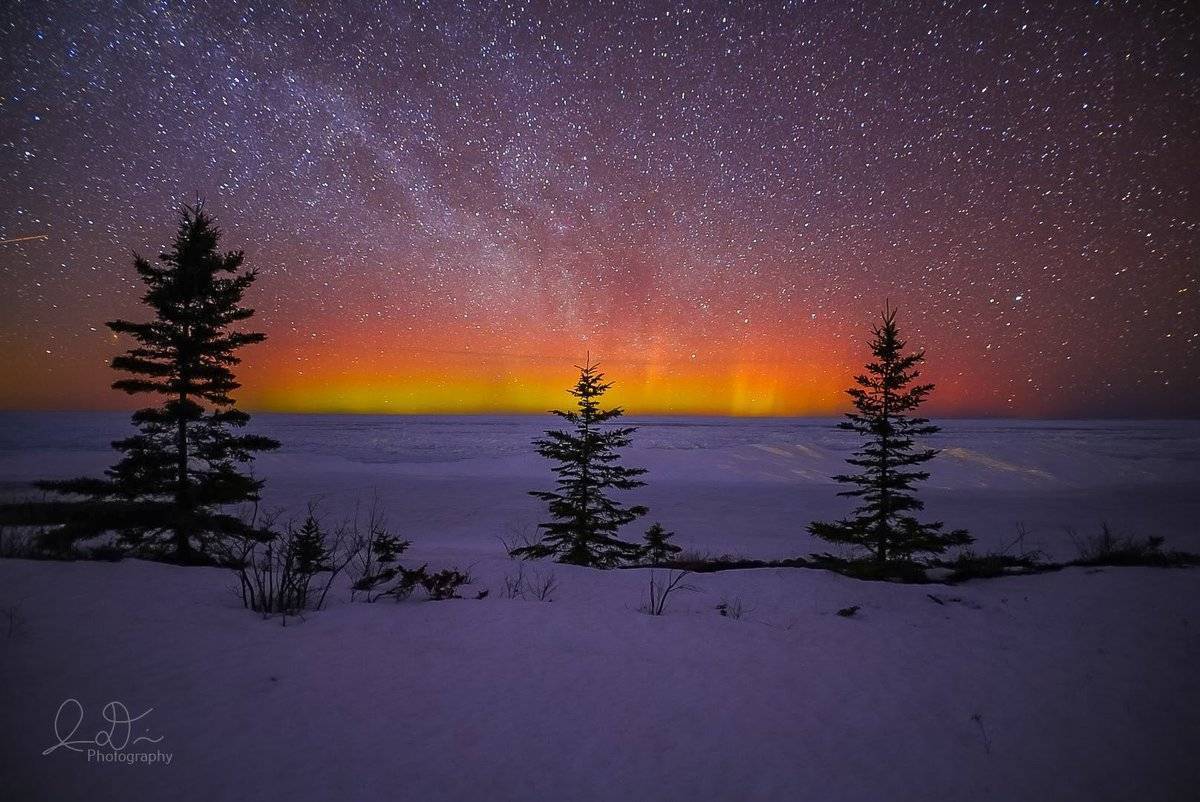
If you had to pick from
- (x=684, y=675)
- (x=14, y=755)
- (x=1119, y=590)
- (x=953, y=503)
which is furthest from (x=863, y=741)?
(x=953, y=503)

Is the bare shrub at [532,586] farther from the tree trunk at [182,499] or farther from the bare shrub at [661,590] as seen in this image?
the tree trunk at [182,499]

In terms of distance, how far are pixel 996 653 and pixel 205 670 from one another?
279 inches

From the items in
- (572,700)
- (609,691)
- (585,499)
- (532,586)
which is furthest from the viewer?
(585,499)

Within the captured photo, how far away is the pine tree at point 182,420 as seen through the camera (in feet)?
32.5

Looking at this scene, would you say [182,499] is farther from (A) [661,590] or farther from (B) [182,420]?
(A) [661,590]

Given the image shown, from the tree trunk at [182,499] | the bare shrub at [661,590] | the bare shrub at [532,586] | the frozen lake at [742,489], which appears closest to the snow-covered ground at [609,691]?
the bare shrub at [661,590]

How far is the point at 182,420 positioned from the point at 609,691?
11397 millimetres

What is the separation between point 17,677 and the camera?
307 centimetres
